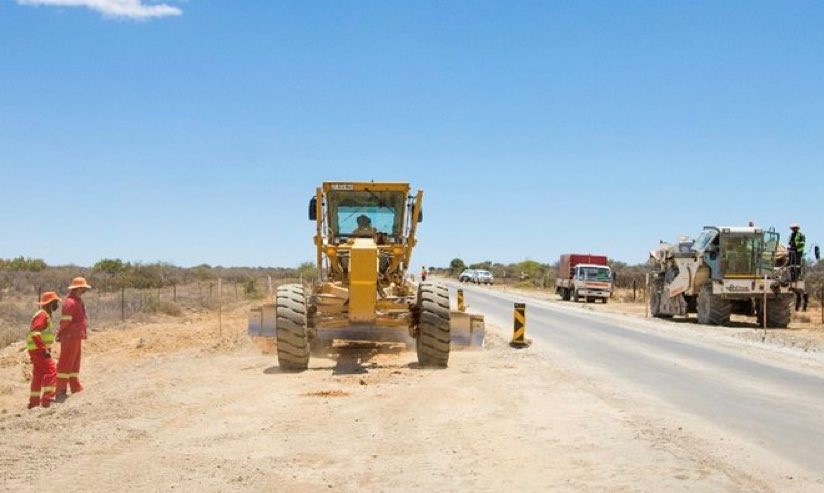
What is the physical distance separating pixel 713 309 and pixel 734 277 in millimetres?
1229

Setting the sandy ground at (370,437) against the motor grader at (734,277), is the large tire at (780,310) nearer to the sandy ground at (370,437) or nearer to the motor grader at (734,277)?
the motor grader at (734,277)

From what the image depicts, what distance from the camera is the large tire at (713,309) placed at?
94.1 ft

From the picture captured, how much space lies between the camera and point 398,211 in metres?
17.1

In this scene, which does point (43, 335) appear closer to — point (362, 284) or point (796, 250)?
point (362, 284)

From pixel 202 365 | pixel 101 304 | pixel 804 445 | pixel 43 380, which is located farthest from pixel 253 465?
pixel 101 304

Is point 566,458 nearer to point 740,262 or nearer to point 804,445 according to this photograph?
point 804,445

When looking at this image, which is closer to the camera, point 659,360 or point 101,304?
point 659,360

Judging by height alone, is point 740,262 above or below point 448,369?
above

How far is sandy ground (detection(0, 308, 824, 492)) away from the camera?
730 cm

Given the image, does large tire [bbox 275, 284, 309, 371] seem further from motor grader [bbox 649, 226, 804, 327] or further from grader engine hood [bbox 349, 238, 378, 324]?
motor grader [bbox 649, 226, 804, 327]

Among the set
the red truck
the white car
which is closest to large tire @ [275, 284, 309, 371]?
the red truck

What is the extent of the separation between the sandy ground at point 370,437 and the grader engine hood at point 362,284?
101 centimetres

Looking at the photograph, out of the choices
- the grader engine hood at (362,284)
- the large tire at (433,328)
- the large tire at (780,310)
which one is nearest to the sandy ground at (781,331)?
the large tire at (780,310)

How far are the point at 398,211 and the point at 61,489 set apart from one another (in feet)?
35.0
